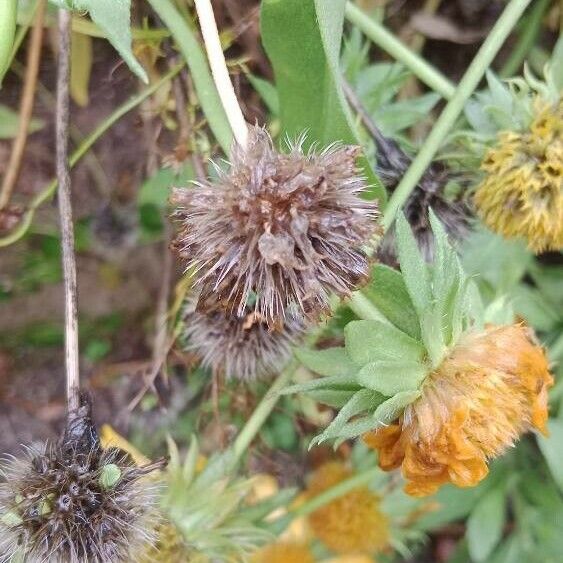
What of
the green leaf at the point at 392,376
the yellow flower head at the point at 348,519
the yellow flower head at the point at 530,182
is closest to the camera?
the green leaf at the point at 392,376

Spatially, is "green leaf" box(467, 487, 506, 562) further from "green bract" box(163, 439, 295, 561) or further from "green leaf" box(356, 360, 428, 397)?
"green leaf" box(356, 360, 428, 397)

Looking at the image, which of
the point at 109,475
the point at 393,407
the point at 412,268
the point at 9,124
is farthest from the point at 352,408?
the point at 9,124

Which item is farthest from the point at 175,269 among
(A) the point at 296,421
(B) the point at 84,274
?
(A) the point at 296,421

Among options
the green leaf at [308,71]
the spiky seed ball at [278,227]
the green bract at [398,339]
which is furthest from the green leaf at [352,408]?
the green leaf at [308,71]

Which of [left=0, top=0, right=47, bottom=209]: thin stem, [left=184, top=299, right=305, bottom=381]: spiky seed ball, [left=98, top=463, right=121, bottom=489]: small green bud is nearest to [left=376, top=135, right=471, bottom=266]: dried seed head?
[left=184, top=299, right=305, bottom=381]: spiky seed ball

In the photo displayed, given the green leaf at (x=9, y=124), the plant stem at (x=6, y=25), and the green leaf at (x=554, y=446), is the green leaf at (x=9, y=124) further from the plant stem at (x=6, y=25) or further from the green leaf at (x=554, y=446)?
the green leaf at (x=554, y=446)

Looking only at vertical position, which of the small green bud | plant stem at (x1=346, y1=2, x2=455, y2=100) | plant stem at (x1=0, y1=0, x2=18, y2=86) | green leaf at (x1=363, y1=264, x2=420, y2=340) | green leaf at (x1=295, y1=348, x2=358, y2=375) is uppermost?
plant stem at (x1=346, y1=2, x2=455, y2=100)

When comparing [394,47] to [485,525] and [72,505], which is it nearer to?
[72,505]
